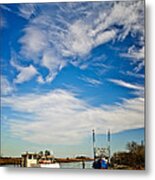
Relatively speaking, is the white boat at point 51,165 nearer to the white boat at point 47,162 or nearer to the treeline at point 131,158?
the white boat at point 47,162

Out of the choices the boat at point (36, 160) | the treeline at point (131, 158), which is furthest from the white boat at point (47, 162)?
the treeline at point (131, 158)

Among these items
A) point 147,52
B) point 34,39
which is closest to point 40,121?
point 34,39

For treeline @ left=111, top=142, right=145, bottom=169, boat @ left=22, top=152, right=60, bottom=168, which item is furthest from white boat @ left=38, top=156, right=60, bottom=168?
treeline @ left=111, top=142, right=145, bottom=169

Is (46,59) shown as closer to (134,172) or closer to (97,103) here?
(97,103)

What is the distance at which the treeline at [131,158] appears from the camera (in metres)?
1.92

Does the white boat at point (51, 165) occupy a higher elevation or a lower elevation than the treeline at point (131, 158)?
lower

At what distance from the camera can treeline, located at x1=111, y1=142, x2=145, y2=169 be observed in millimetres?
1916

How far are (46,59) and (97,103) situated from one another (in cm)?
29

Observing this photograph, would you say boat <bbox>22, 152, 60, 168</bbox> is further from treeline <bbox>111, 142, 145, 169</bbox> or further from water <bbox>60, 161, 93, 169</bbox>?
treeline <bbox>111, 142, 145, 169</bbox>

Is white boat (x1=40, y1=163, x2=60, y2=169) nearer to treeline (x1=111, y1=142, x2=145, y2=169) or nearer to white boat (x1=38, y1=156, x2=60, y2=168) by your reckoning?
white boat (x1=38, y1=156, x2=60, y2=168)

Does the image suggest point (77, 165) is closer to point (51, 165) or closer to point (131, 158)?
point (51, 165)

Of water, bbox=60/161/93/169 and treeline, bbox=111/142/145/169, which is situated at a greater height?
treeline, bbox=111/142/145/169

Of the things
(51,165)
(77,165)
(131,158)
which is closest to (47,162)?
(51,165)

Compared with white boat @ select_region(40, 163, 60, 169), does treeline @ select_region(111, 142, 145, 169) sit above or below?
above
